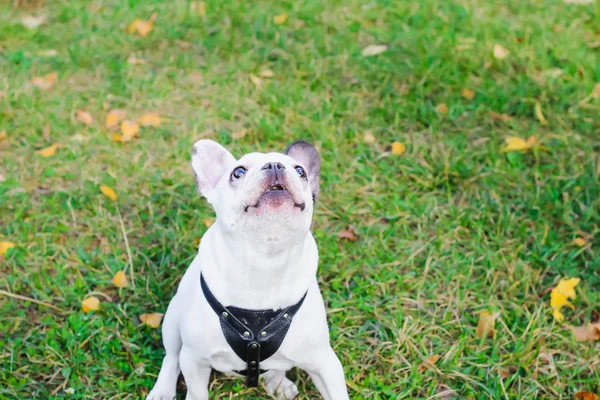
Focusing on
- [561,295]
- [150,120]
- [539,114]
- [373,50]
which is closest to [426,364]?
[561,295]

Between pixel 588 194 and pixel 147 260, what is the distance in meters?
2.69

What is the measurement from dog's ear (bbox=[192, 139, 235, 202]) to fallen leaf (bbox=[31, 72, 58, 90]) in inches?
113

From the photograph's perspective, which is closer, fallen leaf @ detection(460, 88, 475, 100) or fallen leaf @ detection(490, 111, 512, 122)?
fallen leaf @ detection(490, 111, 512, 122)

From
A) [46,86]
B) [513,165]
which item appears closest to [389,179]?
[513,165]

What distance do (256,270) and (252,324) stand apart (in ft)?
0.76

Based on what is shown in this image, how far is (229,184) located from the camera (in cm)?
236

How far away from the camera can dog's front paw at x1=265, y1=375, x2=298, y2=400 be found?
297 cm

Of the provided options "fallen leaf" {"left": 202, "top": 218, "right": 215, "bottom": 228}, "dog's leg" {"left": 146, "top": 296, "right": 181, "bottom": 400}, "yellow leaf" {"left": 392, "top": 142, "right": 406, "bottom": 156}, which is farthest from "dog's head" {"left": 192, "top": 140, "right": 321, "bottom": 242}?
"yellow leaf" {"left": 392, "top": 142, "right": 406, "bottom": 156}

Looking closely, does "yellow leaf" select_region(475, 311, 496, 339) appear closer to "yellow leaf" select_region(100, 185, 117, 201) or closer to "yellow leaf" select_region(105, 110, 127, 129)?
"yellow leaf" select_region(100, 185, 117, 201)

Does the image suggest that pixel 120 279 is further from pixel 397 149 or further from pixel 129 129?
pixel 397 149

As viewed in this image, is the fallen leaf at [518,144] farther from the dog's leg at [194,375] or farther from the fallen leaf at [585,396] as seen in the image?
the dog's leg at [194,375]

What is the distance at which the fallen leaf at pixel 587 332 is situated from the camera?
10.8 ft

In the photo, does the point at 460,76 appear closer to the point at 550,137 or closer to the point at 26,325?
the point at 550,137

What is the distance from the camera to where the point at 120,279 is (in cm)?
349
